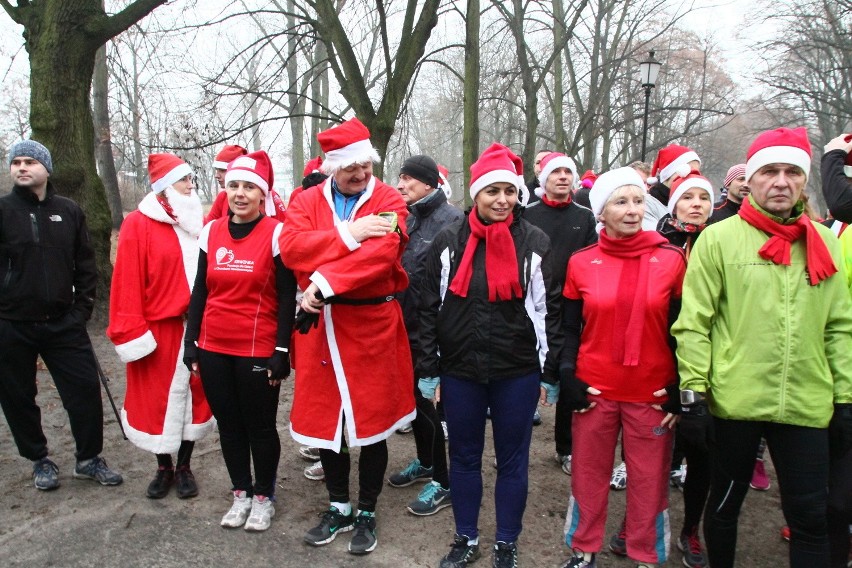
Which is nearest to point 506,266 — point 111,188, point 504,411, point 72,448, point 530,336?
point 530,336

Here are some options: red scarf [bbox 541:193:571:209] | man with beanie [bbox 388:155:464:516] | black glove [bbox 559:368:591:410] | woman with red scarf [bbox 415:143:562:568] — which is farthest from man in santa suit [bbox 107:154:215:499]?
red scarf [bbox 541:193:571:209]

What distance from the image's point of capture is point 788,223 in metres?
2.62

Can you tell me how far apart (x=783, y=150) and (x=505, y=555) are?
2253 mm

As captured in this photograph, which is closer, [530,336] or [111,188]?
[530,336]

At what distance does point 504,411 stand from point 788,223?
1.50 m

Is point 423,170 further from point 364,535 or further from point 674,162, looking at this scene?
point 364,535

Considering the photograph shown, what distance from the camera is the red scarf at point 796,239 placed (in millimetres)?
2537

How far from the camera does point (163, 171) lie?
12.6ft

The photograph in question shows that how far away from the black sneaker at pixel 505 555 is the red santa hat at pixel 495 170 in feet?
5.73

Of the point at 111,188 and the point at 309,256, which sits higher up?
the point at 111,188

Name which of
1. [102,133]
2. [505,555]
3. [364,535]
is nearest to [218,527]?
[364,535]

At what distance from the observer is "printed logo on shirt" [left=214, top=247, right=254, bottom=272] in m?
3.42

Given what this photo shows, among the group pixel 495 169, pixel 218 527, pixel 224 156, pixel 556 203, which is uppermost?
pixel 224 156

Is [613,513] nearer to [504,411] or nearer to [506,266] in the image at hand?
[504,411]
